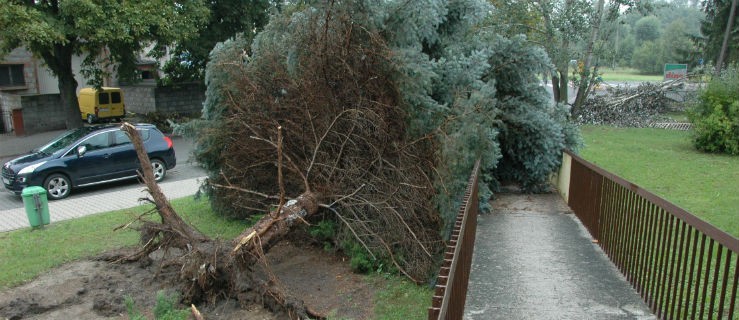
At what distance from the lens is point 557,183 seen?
11172 millimetres

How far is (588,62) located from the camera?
2303cm

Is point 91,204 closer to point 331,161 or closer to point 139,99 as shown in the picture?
point 331,161

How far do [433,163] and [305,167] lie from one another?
1.91m

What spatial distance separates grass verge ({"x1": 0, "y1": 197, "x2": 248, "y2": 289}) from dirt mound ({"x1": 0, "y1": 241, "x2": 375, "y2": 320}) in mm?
315

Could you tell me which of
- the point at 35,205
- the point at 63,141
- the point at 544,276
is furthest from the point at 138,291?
the point at 63,141

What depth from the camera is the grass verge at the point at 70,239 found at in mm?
7660

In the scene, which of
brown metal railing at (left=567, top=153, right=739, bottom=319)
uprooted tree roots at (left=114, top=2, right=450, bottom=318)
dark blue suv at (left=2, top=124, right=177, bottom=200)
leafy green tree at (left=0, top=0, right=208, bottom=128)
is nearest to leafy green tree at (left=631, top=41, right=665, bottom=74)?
leafy green tree at (left=0, top=0, right=208, bottom=128)

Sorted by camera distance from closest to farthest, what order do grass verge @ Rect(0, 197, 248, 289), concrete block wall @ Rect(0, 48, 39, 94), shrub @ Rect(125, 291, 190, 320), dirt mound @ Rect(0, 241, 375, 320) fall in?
1. shrub @ Rect(125, 291, 190, 320)
2. dirt mound @ Rect(0, 241, 375, 320)
3. grass verge @ Rect(0, 197, 248, 289)
4. concrete block wall @ Rect(0, 48, 39, 94)

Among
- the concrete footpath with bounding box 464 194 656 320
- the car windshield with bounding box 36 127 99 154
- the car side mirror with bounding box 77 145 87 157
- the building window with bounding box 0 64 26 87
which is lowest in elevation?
the concrete footpath with bounding box 464 194 656 320

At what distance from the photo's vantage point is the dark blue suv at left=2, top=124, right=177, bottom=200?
1226 cm

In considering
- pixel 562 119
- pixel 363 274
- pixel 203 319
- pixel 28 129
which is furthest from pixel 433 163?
pixel 28 129

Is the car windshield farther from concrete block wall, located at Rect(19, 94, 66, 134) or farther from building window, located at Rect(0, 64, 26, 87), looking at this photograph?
building window, located at Rect(0, 64, 26, 87)

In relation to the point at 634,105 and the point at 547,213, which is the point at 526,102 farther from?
the point at 634,105

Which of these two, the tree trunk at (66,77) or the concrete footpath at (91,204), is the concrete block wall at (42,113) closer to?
the tree trunk at (66,77)
